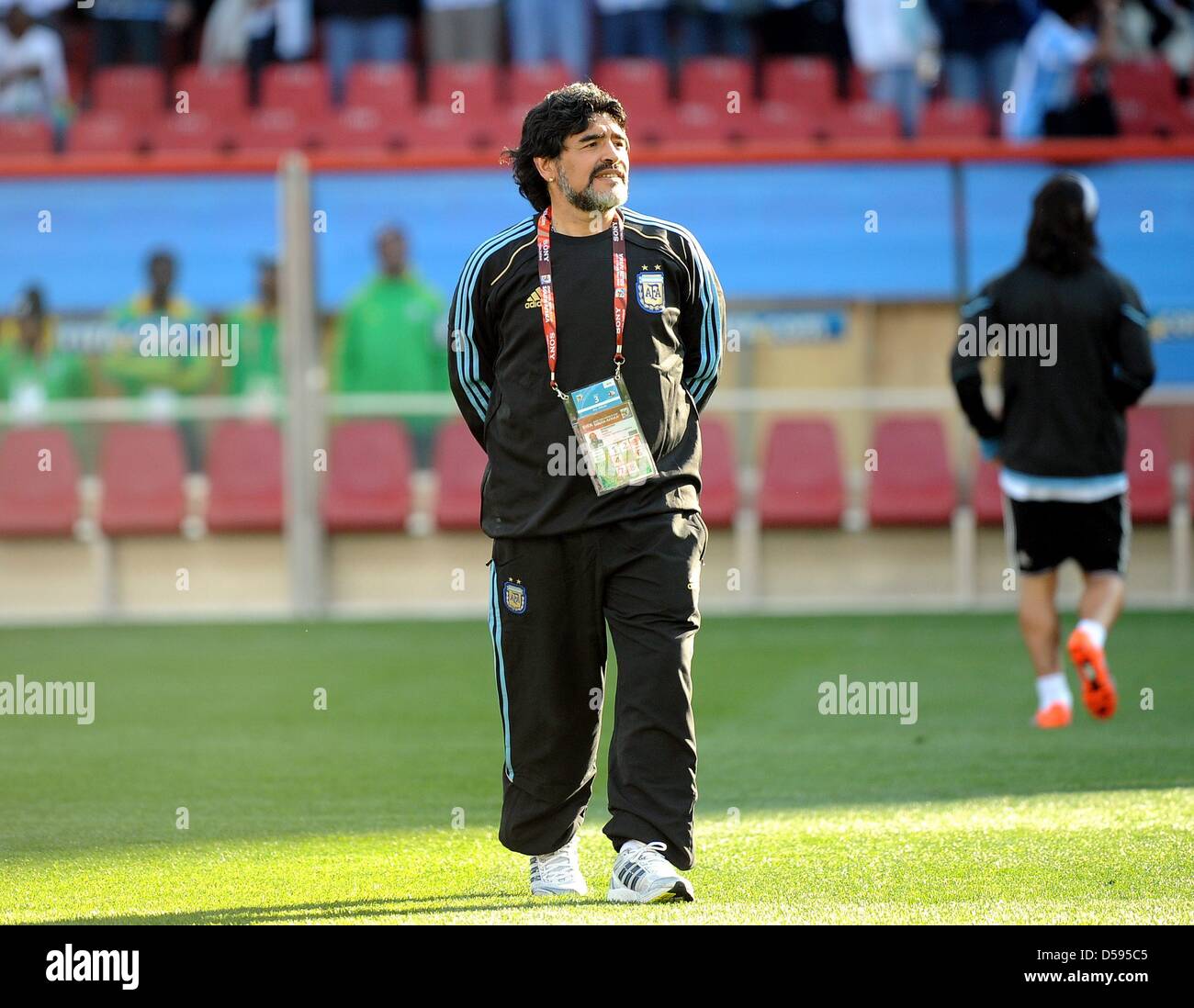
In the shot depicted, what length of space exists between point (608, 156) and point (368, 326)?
27.6 feet

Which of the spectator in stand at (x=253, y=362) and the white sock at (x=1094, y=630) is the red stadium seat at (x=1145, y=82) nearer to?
the spectator in stand at (x=253, y=362)

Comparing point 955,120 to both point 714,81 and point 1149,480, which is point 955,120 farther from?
point 1149,480

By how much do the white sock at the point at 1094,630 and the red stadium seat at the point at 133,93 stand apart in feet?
38.1

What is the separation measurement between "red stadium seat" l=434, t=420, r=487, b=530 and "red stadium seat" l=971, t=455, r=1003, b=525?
122 inches

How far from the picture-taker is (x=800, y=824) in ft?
19.6

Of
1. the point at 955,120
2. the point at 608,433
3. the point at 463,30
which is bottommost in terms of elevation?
the point at 608,433

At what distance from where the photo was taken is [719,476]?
507 inches

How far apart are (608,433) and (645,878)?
1044 millimetres

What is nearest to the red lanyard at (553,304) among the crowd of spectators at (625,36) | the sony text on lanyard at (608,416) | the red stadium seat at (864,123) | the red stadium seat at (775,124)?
the sony text on lanyard at (608,416)

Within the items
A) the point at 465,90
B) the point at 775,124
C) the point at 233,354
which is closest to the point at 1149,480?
the point at 775,124

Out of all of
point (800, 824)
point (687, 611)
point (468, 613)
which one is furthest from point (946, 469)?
point (687, 611)

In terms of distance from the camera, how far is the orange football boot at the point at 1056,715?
7.86 metres

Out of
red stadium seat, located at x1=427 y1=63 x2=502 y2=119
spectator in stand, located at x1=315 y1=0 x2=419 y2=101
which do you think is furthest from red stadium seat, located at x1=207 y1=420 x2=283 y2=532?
spectator in stand, located at x1=315 y1=0 x2=419 y2=101
